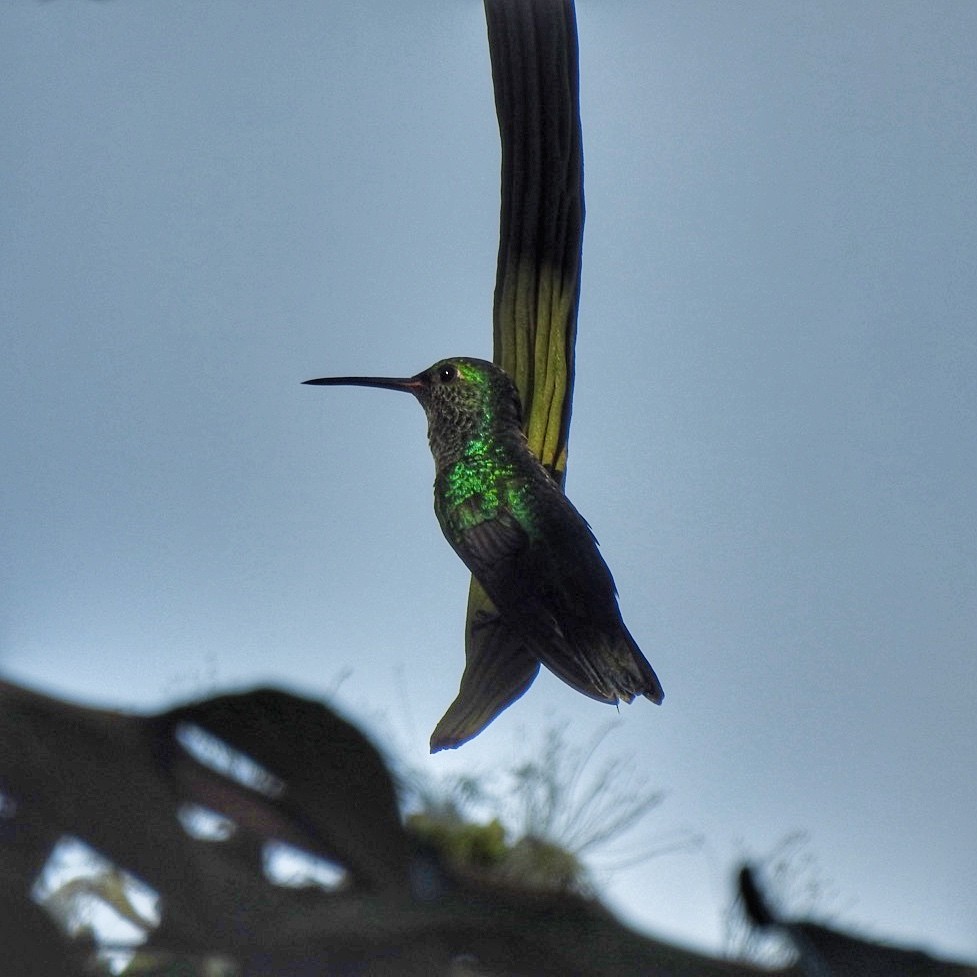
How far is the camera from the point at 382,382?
43 cm

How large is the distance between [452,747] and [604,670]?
6 cm

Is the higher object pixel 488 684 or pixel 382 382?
pixel 382 382

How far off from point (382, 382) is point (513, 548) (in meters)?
0.09

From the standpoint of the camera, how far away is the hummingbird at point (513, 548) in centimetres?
36

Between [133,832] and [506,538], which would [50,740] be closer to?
[133,832]

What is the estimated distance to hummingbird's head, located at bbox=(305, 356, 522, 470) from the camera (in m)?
0.41

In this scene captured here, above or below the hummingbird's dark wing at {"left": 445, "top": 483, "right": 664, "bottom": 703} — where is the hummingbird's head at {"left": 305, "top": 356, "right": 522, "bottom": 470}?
above

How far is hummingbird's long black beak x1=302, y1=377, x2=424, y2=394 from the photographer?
0.42 meters

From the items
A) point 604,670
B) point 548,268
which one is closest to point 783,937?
point 604,670

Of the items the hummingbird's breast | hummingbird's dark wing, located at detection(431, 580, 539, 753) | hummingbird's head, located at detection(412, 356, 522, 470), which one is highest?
hummingbird's head, located at detection(412, 356, 522, 470)

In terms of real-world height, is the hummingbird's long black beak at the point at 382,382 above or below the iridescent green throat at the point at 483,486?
above

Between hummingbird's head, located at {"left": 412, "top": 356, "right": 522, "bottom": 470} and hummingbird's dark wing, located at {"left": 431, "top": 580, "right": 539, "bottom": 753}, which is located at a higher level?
hummingbird's head, located at {"left": 412, "top": 356, "right": 522, "bottom": 470}

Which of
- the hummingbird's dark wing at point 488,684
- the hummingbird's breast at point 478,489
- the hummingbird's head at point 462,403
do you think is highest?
the hummingbird's head at point 462,403

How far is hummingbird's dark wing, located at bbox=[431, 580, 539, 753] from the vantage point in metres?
0.37
